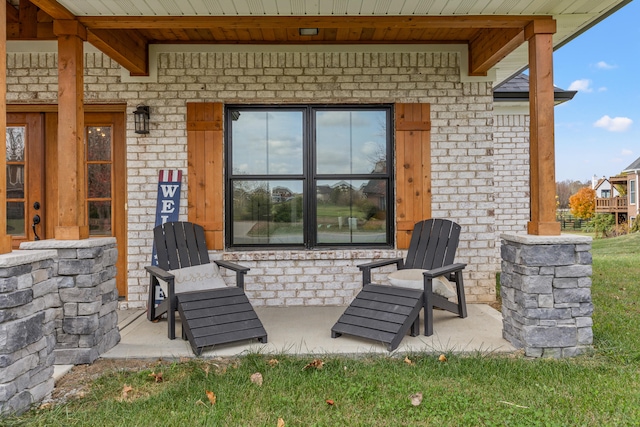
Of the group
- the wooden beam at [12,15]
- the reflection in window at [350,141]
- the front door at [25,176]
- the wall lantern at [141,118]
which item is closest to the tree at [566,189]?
the reflection in window at [350,141]

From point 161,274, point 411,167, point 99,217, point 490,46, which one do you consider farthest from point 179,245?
point 490,46

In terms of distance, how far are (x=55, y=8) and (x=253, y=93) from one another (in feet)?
6.19

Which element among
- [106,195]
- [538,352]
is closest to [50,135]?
[106,195]

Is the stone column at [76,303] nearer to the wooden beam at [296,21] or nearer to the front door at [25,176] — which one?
the wooden beam at [296,21]

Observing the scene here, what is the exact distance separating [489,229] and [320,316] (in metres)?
2.10

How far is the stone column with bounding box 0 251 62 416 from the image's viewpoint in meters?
2.19

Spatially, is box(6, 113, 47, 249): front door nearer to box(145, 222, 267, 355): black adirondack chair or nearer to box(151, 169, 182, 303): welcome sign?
box(151, 169, 182, 303): welcome sign

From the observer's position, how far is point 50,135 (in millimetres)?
4555

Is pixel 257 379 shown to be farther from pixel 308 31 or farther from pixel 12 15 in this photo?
pixel 12 15

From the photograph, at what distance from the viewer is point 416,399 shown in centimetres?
232

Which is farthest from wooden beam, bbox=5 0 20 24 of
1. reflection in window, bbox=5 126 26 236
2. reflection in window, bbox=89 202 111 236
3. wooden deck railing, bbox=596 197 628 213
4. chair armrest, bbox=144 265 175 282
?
wooden deck railing, bbox=596 197 628 213

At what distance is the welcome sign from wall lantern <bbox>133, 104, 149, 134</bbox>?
0.46m

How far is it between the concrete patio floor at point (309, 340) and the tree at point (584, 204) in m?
23.7

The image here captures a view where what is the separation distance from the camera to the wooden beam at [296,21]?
3.32 meters
